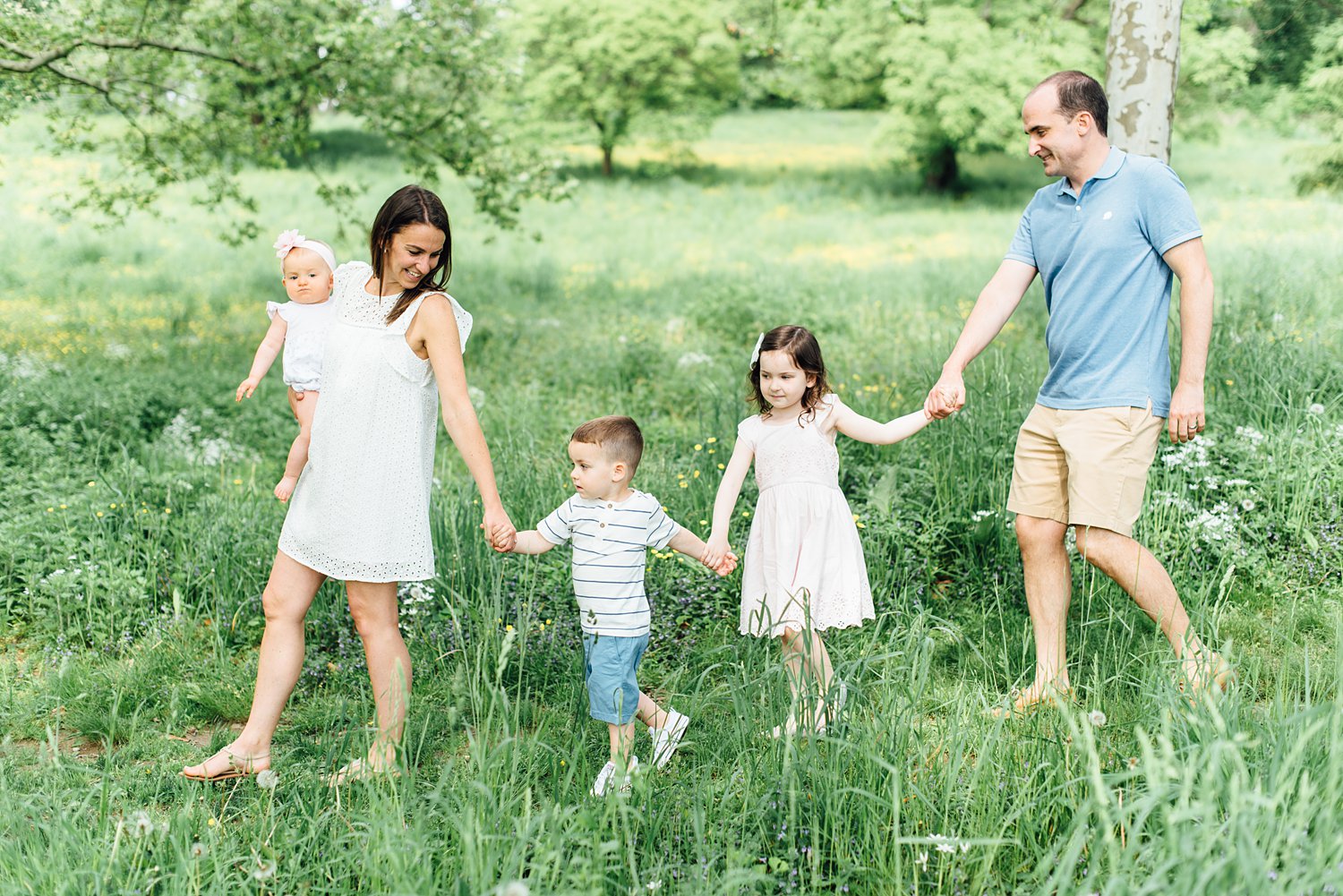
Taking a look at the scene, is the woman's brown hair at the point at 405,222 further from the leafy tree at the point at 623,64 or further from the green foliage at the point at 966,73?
the leafy tree at the point at 623,64

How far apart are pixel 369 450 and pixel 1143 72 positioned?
14.5 ft

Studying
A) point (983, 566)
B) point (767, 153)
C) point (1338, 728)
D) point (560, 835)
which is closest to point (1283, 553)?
point (983, 566)

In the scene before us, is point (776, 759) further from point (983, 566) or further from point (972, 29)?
point (972, 29)

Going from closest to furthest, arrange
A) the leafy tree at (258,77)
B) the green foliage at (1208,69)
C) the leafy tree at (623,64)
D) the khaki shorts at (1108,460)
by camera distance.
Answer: the khaki shorts at (1108,460) < the leafy tree at (258,77) < the green foliage at (1208,69) < the leafy tree at (623,64)

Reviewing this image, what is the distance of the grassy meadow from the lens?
240 cm

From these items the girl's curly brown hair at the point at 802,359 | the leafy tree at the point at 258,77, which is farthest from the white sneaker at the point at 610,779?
the leafy tree at the point at 258,77

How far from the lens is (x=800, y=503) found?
136 inches

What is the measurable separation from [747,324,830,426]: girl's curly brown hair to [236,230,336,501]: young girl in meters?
1.54

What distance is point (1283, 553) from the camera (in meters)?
4.56

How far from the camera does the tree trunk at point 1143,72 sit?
540 centimetres

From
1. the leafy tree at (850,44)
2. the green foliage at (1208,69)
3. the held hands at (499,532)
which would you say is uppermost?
the leafy tree at (850,44)

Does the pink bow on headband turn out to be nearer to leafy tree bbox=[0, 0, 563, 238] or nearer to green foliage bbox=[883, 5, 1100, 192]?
leafy tree bbox=[0, 0, 563, 238]

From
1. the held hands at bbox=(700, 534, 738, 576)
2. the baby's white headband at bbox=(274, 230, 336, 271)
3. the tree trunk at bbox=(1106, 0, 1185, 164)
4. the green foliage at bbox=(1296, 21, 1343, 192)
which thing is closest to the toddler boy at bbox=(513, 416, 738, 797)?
the held hands at bbox=(700, 534, 738, 576)

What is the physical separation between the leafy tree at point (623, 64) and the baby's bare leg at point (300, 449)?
28797 millimetres
